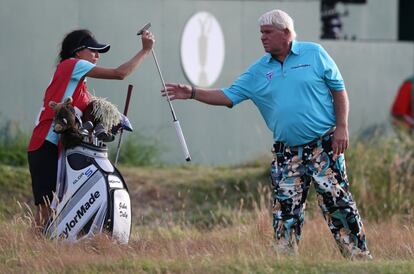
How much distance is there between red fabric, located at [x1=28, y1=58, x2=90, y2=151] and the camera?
368 inches

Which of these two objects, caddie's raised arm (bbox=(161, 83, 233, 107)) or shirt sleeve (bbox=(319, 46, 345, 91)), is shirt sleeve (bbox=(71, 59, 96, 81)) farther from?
shirt sleeve (bbox=(319, 46, 345, 91))

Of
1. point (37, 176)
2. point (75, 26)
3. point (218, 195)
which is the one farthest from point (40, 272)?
point (75, 26)

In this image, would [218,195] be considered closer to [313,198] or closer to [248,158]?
[313,198]

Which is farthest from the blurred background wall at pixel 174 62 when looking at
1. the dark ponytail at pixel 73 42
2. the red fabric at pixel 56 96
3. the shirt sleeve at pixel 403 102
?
the red fabric at pixel 56 96

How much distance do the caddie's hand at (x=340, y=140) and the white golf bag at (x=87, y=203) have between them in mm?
1542

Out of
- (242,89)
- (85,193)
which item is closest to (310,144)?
(242,89)

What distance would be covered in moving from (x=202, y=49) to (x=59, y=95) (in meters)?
7.17

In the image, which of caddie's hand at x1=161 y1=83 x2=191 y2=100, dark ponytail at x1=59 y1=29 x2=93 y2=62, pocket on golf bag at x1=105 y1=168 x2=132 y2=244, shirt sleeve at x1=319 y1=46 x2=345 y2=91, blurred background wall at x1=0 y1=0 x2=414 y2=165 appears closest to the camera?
shirt sleeve at x1=319 y1=46 x2=345 y2=91

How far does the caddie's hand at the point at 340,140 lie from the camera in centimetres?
902

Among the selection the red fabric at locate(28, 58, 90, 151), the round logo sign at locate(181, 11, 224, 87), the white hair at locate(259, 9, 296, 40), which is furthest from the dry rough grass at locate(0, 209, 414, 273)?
the round logo sign at locate(181, 11, 224, 87)

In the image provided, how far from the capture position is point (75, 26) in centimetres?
1496

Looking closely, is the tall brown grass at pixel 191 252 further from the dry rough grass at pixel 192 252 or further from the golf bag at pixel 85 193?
the golf bag at pixel 85 193

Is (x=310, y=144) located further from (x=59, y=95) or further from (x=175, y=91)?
(x=59, y=95)

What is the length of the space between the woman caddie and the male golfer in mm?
944
